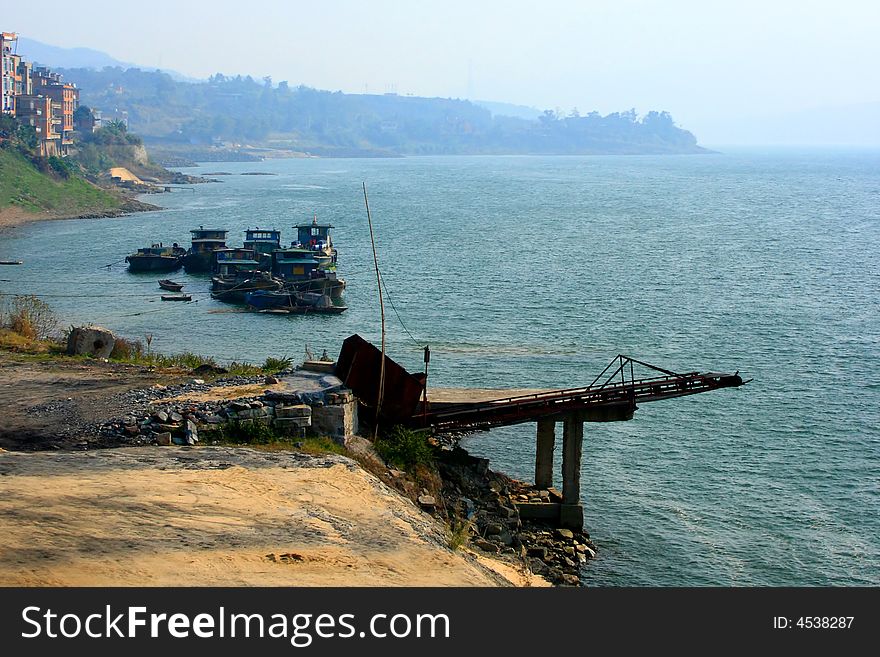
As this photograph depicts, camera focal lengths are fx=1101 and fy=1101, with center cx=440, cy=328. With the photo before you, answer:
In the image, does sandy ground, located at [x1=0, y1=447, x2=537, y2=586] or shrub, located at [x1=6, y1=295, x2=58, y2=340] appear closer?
sandy ground, located at [x1=0, y1=447, x2=537, y2=586]

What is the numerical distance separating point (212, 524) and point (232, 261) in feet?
170

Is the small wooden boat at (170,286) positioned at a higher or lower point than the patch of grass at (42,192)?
lower

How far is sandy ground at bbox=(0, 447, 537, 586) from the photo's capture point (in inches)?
616

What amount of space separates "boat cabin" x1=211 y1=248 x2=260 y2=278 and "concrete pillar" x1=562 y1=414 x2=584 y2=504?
138 ft

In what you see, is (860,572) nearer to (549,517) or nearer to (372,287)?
(549,517)

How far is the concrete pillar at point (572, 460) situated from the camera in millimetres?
25797

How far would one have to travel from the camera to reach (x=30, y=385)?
25.3 meters

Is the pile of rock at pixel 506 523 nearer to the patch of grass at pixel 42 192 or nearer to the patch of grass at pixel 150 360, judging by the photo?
the patch of grass at pixel 150 360

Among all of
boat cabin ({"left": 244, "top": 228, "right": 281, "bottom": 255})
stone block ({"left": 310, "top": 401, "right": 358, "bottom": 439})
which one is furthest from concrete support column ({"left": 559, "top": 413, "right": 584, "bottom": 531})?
boat cabin ({"left": 244, "top": 228, "right": 281, "bottom": 255})

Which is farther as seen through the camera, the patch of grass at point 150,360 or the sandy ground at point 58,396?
the patch of grass at point 150,360

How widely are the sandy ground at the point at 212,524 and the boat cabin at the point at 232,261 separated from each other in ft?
149

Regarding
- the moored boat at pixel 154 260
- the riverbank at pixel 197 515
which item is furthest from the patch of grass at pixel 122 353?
the moored boat at pixel 154 260

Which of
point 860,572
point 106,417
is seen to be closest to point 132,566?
point 106,417

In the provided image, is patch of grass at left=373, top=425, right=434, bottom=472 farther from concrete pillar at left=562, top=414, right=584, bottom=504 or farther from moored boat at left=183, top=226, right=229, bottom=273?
moored boat at left=183, top=226, right=229, bottom=273
